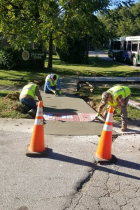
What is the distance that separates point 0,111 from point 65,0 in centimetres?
993

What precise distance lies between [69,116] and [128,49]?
20787mm

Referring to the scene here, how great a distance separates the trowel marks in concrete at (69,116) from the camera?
22.2ft

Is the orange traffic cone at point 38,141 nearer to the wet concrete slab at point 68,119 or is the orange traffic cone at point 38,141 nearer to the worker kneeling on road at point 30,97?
the wet concrete slab at point 68,119

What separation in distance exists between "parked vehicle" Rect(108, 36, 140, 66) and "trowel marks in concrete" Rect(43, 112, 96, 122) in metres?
18.3

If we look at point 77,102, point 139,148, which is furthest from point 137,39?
point 139,148

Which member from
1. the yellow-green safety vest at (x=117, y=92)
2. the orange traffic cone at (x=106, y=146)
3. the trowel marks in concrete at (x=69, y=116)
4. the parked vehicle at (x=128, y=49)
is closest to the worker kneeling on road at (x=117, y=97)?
the yellow-green safety vest at (x=117, y=92)

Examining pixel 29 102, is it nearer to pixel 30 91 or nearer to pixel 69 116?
pixel 30 91

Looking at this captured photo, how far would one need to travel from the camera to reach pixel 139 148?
195 inches

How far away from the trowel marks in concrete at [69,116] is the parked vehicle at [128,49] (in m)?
18.3

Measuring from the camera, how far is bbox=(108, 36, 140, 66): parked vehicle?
78.8 ft

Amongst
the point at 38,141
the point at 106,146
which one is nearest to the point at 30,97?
the point at 38,141

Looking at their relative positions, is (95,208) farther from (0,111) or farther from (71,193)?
(0,111)

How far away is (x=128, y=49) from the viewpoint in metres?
26.0

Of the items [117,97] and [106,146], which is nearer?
[106,146]
